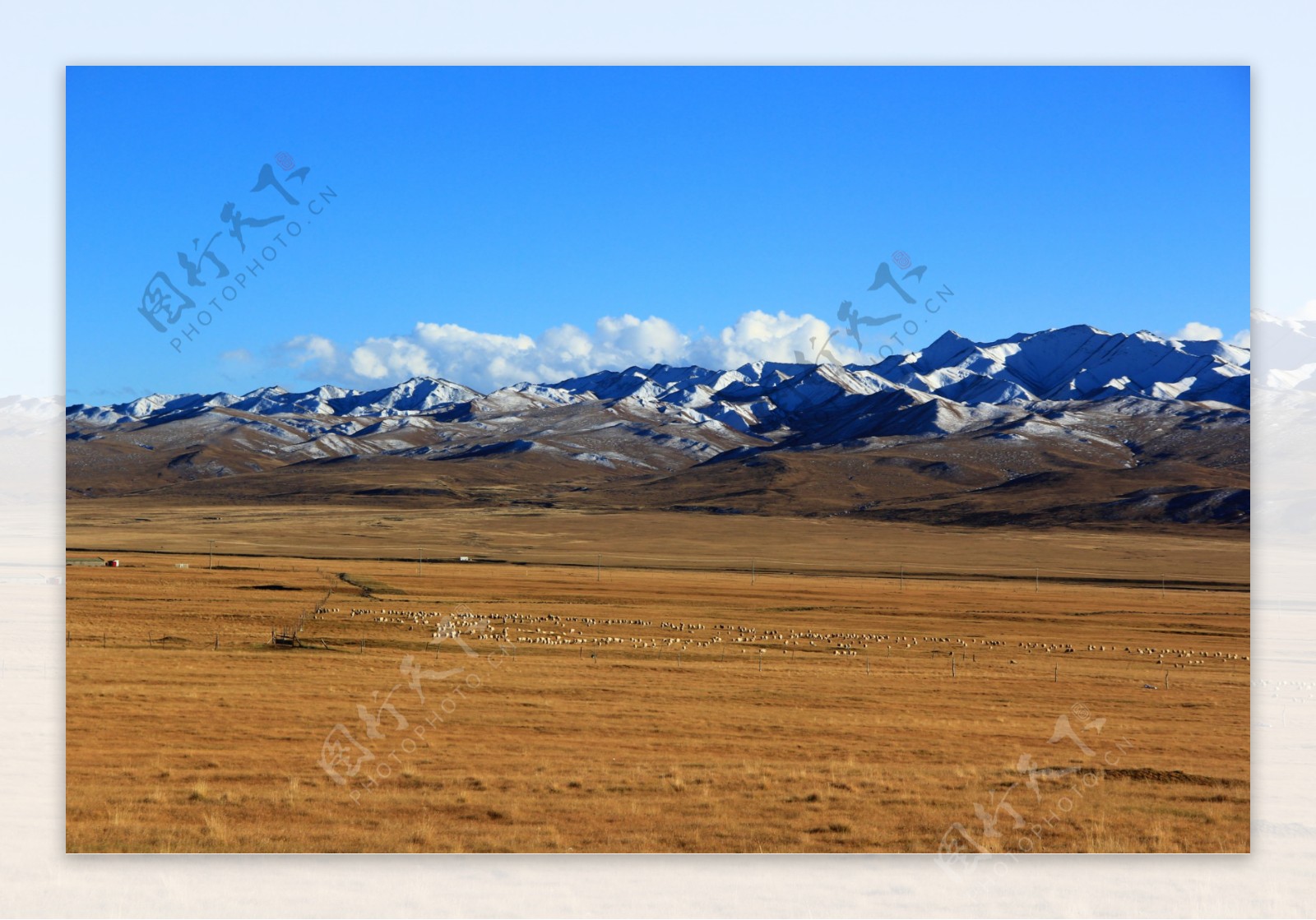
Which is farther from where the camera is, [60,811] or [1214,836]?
[1214,836]

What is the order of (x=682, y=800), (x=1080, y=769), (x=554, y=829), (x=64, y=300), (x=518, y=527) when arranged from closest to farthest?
1. (x=64, y=300)
2. (x=554, y=829)
3. (x=682, y=800)
4. (x=1080, y=769)
5. (x=518, y=527)

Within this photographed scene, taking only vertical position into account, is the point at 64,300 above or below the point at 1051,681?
above

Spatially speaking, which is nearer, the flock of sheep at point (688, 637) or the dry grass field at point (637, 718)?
the dry grass field at point (637, 718)

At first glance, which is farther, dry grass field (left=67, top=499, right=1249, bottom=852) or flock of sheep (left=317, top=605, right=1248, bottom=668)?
flock of sheep (left=317, top=605, right=1248, bottom=668)

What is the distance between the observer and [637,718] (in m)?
22.9

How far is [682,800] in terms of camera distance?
1537 centimetres

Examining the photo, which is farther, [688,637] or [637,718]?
[688,637]

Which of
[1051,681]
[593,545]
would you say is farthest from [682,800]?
[593,545]

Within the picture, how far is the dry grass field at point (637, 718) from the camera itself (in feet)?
46.5

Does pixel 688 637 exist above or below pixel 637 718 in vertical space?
below

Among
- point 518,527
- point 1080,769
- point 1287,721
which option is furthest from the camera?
point 518,527

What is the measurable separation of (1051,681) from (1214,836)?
61.4ft

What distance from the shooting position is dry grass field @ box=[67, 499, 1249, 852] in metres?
14.2

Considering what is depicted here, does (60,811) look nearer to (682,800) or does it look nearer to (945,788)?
(682,800)
